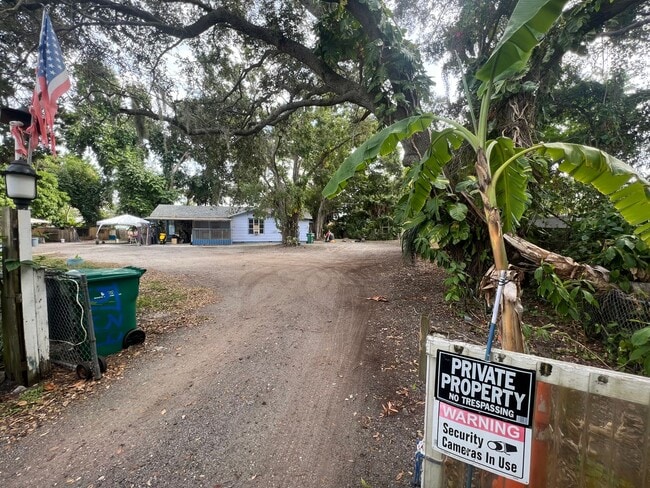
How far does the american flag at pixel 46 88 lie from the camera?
346 cm

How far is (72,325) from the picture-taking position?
131 inches

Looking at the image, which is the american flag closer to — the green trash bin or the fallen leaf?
the green trash bin

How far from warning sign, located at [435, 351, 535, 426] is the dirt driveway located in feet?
3.79

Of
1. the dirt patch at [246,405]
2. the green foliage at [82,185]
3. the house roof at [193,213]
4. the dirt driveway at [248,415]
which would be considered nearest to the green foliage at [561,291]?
the dirt patch at [246,405]

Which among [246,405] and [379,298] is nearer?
[246,405]

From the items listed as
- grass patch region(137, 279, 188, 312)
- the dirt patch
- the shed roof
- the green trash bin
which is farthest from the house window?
the green trash bin

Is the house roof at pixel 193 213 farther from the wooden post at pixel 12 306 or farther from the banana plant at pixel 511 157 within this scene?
the banana plant at pixel 511 157

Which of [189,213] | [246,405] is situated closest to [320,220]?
[189,213]

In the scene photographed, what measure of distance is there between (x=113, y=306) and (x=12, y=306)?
889 mm

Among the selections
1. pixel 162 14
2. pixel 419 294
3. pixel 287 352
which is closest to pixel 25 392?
pixel 287 352

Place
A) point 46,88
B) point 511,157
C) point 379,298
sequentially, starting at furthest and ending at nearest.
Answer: point 379,298, point 46,88, point 511,157

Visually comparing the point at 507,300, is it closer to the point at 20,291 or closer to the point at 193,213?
the point at 20,291

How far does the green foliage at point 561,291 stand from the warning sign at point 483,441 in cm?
301

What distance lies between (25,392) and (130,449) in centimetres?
169
